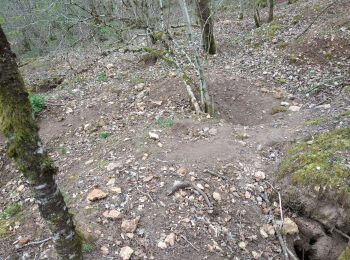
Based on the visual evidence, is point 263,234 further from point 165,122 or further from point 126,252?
point 165,122

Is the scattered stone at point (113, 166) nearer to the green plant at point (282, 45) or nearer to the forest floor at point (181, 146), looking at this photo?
the forest floor at point (181, 146)

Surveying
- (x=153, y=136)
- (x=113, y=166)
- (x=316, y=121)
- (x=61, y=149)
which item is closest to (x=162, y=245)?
(x=113, y=166)

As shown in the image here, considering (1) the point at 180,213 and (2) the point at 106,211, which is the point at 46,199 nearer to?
(2) the point at 106,211

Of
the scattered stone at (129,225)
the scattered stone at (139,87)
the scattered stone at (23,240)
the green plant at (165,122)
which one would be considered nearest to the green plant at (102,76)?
the scattered stone at (139,87)

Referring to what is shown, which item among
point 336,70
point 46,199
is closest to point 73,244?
point 46,199

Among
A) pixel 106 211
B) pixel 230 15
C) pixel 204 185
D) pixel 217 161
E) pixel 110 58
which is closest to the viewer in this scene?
pixel 106 211

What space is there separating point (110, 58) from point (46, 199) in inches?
354

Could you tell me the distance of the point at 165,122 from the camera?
612 cm

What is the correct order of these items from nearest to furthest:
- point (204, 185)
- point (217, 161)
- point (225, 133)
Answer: point (204, 185)
point (217, 161)
point (225, 133)

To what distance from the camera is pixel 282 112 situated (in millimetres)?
6684

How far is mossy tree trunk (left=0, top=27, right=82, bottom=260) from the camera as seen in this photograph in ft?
7.71

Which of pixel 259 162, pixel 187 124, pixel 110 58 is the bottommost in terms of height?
pixel 259 162

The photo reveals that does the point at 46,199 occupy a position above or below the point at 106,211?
above

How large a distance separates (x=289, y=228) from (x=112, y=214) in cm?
231
